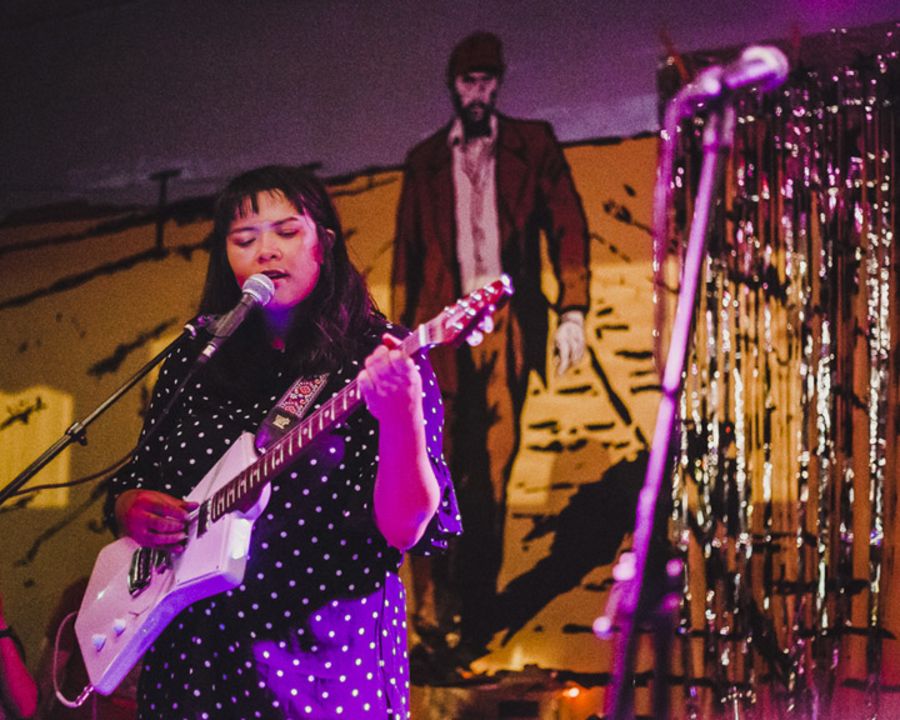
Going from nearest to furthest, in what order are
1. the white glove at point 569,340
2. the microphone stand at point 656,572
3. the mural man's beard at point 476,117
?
the microphone stand at point 656,572
the white glove at point 569,340
the mural man's beard at point 476,117

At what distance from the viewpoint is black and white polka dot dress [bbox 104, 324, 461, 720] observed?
165cm

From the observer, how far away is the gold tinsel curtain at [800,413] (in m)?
3.18

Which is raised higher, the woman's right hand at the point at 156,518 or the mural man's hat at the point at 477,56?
the mural man's hat at the point at 477,56

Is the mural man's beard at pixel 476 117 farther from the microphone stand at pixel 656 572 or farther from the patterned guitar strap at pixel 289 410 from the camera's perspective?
the microphone stand at pixel 656 572

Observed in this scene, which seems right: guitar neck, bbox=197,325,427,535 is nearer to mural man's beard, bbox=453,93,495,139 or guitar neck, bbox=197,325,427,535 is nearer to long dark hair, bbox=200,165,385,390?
long dark hair, bbox=200,165,385,390

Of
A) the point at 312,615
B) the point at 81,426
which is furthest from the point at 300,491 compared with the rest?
the point at 81,426

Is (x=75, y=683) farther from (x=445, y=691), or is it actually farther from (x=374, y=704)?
(x=374, y=704)

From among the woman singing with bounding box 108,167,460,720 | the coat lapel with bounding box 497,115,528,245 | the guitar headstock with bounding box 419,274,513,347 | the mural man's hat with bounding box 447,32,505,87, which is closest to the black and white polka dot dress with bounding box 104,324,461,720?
the woman singing with bounding box 108,167,460,720

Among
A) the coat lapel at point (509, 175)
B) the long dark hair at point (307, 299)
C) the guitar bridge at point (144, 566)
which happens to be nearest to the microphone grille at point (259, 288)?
the long dark hair at point (307, 299)

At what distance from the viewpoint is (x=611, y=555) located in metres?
3.64

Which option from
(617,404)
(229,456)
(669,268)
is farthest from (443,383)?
(229,456)

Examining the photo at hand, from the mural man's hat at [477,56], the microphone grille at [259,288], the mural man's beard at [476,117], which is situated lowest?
the microphone grille at [259,288]

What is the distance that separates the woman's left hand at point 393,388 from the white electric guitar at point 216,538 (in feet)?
0.20

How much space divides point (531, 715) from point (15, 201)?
11.1 feet
